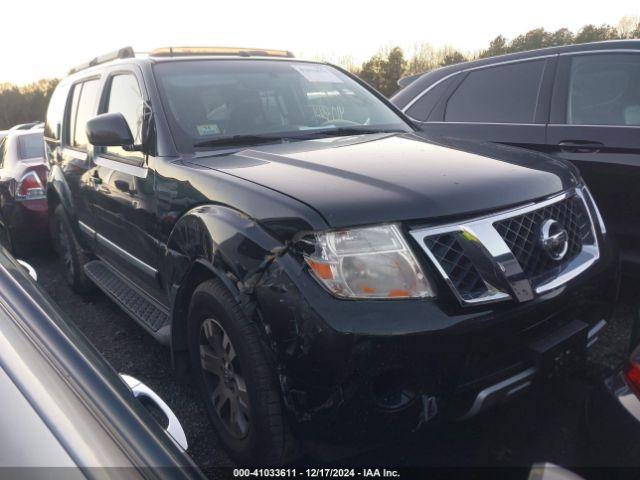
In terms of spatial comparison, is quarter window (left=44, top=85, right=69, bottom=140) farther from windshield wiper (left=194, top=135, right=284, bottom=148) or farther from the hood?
the hood

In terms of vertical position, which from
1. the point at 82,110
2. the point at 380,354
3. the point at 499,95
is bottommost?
the point at 380,354

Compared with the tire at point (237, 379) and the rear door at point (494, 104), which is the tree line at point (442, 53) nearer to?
the rear door at point (494, 104)

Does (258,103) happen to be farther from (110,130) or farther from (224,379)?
(224,379)

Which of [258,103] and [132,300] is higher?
[258,103]

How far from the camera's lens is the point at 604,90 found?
12.2 ft

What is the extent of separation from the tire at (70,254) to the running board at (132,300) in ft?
1.17

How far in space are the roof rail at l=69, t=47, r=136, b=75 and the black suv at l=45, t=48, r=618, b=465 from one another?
2.47 ft

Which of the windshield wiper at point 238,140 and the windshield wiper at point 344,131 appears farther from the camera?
the windshield wiper at point 344,131

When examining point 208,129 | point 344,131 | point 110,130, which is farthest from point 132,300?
point 344,131

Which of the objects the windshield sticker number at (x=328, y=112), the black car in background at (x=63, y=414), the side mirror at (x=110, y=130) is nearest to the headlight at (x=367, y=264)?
the black car in background at (x=63, y=414)

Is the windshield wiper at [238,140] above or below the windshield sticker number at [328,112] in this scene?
below

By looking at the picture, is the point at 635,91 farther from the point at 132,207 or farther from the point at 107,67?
the point at 107,67

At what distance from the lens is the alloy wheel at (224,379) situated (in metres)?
2.21

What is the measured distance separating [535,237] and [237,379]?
1305 mm
